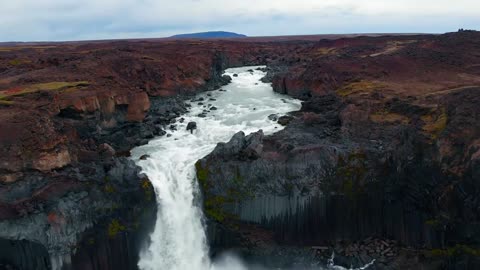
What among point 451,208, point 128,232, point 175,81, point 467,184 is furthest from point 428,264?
point 175,81

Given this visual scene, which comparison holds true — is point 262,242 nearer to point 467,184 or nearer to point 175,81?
point 467,184

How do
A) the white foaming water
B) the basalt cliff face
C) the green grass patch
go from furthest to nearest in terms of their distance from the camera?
the white foaming water → the basalt cliff face → the green grass patch

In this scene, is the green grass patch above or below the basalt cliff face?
below

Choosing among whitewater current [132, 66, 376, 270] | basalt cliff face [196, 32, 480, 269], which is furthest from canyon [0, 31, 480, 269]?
whitewater current [132, 66, 376, 270]

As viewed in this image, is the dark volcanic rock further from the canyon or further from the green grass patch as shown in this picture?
the green grass patch

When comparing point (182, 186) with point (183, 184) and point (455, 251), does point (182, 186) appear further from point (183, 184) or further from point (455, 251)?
point (455, 251)

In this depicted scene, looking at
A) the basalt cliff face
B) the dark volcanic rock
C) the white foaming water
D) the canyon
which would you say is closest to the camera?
the canyon

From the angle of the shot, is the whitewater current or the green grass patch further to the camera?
the whitewater current
